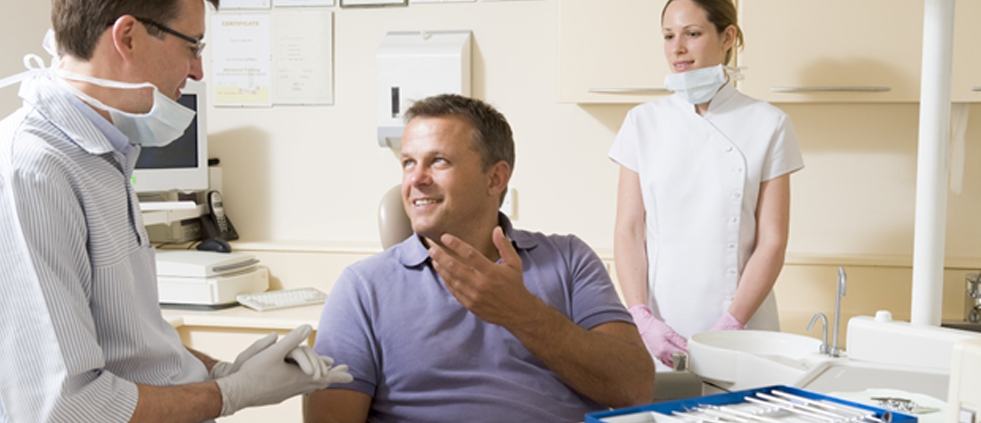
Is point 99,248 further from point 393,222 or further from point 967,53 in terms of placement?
point 967,53

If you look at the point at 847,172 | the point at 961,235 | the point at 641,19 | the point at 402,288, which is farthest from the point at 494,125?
the point at 961,235

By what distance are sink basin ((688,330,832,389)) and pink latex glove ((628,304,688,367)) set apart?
0.38m

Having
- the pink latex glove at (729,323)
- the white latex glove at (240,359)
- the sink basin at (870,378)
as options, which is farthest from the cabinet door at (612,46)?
the sink basin at (870,378)

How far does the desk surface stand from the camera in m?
2.81

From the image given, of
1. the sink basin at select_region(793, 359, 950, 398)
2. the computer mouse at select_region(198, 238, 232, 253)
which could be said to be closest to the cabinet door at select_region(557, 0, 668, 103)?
the computer mouse at select_region(198, 238, 232, 253)

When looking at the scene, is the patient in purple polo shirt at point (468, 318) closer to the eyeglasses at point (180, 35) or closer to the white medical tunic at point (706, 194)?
the eyeglasses at point (180, 35)

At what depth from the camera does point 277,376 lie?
4.90ft

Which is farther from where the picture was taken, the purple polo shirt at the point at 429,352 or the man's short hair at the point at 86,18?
the purple polo shirt at the point at 429,352

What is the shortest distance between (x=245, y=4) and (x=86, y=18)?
2.24 m

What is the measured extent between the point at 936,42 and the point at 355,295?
0.97 m

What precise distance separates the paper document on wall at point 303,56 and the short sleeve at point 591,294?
1869 millimetres

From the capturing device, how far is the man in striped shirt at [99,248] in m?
1.21

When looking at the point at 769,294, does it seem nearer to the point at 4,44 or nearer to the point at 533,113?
the point at 533,113

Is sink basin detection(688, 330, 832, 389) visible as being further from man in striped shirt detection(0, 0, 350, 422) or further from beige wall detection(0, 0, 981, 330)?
beige wall detection(0, 0, 981, 330)
